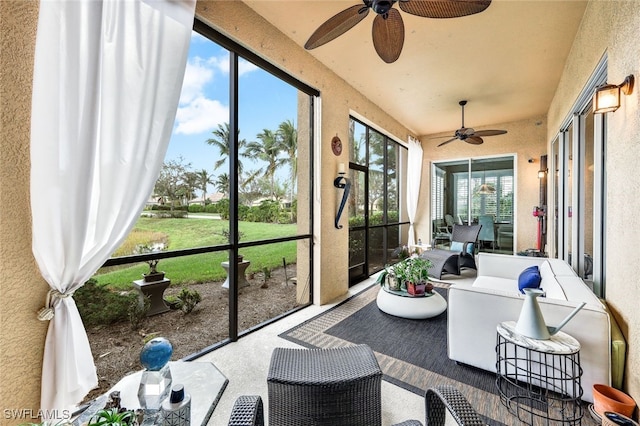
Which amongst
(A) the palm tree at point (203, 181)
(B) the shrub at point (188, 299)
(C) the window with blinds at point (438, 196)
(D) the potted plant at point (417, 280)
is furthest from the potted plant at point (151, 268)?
(C) the window with blinds at point (438, 196)

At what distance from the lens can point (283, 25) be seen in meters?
2.91

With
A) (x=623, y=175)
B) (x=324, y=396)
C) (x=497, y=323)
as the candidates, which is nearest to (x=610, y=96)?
(x=623, y=175)

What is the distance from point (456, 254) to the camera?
4867 millimetres

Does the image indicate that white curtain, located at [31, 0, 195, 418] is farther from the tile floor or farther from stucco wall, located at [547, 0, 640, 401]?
stucco wall, located at [547, 0, 640, 401]

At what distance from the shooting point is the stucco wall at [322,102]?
253 centimetres

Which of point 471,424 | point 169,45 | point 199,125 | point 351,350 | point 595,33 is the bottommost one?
point 351,350

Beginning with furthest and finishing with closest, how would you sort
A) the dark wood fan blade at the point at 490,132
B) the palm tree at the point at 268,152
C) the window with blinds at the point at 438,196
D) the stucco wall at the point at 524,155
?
the window with blinds at the point at 438,196 → the stucco wall at the point at 524,155 → the dark wood fan blade at the point at 490,132 → the palm tree at the point at 268,152

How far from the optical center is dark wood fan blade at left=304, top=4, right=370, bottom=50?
1865mm

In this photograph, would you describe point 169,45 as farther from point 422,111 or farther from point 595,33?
point 422,111

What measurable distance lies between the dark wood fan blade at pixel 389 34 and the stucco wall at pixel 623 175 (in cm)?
130

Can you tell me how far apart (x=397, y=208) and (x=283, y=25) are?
4.36 m

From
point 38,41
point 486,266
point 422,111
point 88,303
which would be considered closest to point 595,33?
point 486,266

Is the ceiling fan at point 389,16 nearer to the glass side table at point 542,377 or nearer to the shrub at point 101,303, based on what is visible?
the glass side table at point 542,377

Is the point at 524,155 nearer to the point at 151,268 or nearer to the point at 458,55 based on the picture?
the point at 458,55
